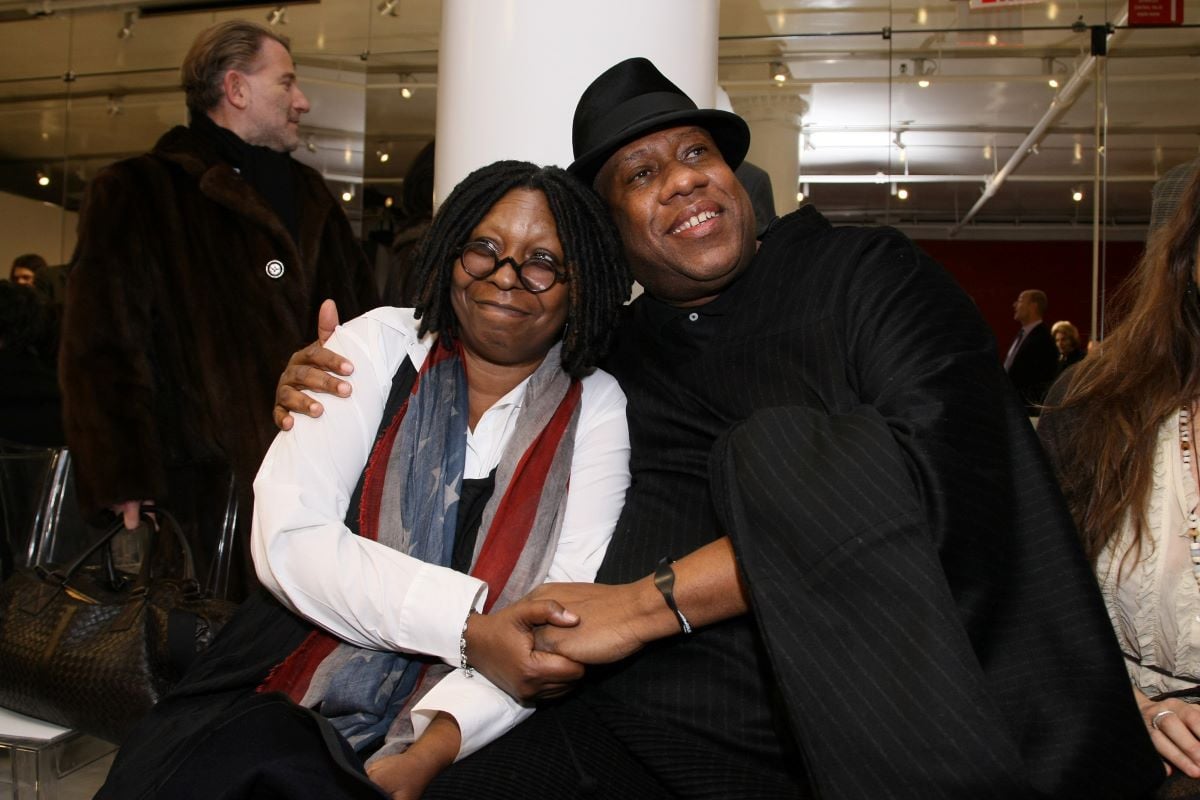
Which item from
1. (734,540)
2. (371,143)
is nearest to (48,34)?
(371,143)

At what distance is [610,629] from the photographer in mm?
1666

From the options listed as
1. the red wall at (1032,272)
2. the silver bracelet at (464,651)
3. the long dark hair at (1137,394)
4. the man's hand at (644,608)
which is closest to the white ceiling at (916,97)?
the red wall at (1032,272)

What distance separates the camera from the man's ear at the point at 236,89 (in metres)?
3.17

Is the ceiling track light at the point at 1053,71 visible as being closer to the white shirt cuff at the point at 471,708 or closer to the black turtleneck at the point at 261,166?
the black turtleneck at the point at 261,166

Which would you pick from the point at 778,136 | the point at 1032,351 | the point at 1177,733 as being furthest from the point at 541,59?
the point at 1032,351

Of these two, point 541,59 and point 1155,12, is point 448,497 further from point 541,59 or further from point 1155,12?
point 1155,12

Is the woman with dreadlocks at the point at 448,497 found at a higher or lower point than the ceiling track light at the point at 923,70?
lower

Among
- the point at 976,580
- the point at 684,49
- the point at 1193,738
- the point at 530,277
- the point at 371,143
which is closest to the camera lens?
the point at 976,580

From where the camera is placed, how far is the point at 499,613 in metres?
1.74

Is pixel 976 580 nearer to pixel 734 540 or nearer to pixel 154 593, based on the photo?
pixel 734 540

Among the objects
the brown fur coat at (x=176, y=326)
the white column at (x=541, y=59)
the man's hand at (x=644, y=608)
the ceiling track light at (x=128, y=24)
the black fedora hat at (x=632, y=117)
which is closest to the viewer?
the man's hand at (x=644, y=608)

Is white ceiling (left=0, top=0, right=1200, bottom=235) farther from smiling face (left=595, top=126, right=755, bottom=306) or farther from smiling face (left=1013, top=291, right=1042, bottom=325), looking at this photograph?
smiling face (left=595, top=126, right=755, bottom=306)

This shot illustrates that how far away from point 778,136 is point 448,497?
5.51 m

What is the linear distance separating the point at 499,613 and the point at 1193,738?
1060mm
